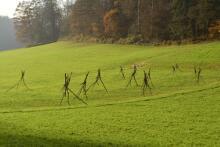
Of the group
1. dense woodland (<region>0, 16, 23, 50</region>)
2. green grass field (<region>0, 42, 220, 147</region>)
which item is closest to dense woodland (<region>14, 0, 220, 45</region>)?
green grass field (<region>0, 42, 220, 147</region>)

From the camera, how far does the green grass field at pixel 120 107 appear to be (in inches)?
623

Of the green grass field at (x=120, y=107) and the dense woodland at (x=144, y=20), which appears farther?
the dense woodland at (x=144, y=20)

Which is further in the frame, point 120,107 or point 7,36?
point 7,36

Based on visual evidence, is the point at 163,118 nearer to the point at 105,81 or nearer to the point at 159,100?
the point at 159,100

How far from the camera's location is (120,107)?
22828 millimetres

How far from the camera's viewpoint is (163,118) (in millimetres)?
19500

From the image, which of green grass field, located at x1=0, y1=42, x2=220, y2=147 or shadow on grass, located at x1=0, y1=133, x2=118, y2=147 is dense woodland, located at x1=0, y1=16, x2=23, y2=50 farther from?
shadow on grass, located at x1=0, y1=133, x2=118, y2=147

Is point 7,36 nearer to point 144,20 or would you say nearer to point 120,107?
point 144,20

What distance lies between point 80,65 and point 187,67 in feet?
42.9

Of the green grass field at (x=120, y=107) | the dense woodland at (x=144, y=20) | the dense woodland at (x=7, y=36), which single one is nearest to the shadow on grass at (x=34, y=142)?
the green grass field at (x=120, y=107)

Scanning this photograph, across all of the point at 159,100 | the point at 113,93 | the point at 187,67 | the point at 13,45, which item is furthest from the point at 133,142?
the point at 13,45

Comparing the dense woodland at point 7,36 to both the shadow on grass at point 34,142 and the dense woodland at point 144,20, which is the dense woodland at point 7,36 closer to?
the dense woodland at point 144,20

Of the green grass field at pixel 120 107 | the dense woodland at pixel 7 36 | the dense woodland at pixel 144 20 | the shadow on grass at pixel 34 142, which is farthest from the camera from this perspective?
the dense woodland at pixel 7 36

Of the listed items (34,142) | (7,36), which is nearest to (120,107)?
(34,142)
